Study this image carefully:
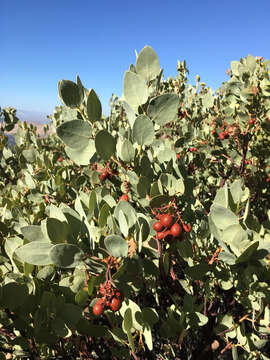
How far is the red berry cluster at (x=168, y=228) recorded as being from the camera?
1244mm

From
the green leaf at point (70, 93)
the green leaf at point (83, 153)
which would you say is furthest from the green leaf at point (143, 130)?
the green leaf at point (70, 93)

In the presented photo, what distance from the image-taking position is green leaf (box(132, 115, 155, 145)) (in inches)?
48.6

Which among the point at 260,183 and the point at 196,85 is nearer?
the point at 260,183

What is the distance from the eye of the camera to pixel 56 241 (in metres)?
1.07

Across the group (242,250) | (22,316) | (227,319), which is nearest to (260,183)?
(227,319)

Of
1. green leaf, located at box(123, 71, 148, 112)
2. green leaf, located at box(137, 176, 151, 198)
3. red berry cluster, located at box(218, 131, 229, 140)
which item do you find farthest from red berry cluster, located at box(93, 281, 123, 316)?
red berry cluster, located at box(218, 131, 229, 140)

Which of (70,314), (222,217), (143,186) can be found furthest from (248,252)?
(70,314)

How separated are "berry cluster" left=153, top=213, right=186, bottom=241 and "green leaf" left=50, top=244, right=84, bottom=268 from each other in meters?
0.41

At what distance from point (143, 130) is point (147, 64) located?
15.1 inches

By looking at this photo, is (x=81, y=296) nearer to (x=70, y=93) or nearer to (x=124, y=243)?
(x=124, y=243)

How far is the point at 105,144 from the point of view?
1.27m

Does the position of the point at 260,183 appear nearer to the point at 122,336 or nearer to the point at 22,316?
the point at 122,336

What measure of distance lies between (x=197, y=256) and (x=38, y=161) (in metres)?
1.78

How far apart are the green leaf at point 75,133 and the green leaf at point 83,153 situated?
0.07ft
